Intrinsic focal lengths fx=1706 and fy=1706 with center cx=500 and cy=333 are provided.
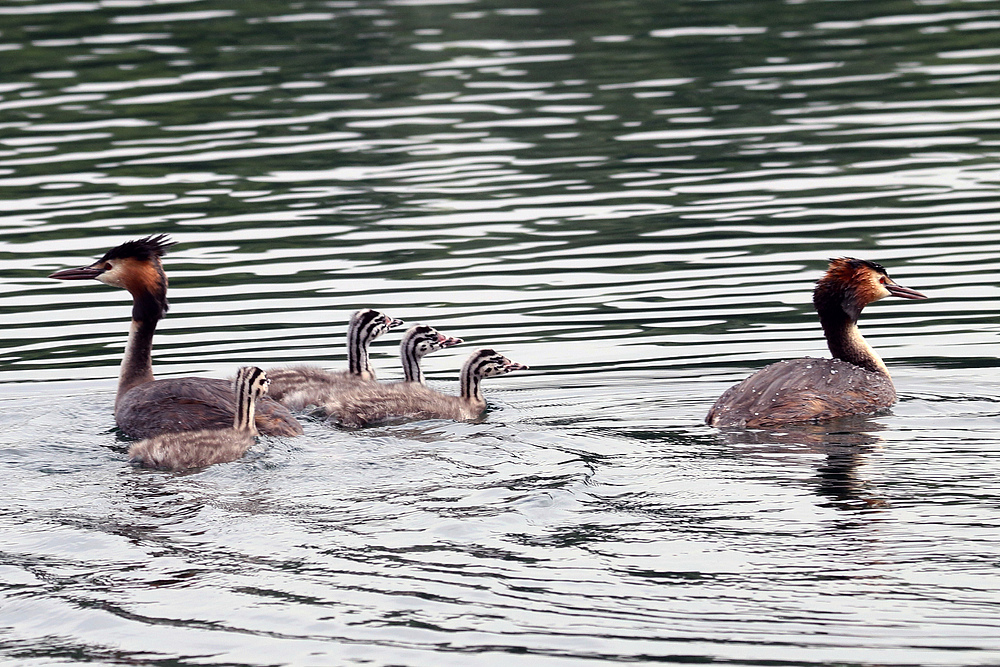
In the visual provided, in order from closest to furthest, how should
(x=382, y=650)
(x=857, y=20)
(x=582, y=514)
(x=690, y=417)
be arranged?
(x=382, y=650)
(x=582, y=514)
(x=690, y=417)
(x=857, y=20)

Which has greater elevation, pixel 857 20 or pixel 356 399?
pixel 857 20

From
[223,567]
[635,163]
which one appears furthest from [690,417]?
[635,163]

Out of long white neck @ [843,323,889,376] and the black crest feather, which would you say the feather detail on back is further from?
the black crest feather

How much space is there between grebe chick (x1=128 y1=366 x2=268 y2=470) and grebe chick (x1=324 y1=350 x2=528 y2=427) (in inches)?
42.3

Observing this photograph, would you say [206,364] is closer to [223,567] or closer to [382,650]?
[223,567]

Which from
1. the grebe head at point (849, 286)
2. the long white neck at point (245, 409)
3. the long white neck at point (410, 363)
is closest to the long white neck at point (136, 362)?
the long white neck at point (245, 409)

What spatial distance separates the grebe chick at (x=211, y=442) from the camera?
10.7 metres

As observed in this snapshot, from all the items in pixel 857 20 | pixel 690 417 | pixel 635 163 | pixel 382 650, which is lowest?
pixel 382 650

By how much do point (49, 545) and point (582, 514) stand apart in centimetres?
287

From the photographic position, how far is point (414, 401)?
40.4 ft

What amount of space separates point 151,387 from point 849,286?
5185mm

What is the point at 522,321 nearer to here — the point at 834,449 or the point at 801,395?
the point at 801,395

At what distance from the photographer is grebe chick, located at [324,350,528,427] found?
480 inches

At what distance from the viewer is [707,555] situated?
28.2 ft
